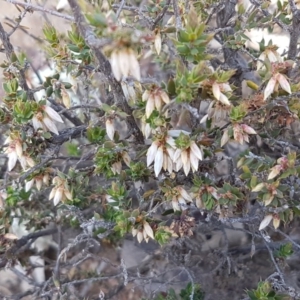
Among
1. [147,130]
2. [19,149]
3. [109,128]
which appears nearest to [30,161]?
[19,149]

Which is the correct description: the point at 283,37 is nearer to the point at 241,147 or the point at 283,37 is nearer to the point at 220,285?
the point at 241,147

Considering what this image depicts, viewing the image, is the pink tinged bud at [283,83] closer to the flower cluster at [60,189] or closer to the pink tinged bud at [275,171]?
the pink tinged bud at [275,171]

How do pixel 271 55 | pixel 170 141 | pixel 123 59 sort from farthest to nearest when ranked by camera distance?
1. pixel 271 55
2. pixel 170 141
3. pixel 123 59

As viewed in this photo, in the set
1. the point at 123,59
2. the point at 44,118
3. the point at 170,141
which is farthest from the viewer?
the point at 44,118

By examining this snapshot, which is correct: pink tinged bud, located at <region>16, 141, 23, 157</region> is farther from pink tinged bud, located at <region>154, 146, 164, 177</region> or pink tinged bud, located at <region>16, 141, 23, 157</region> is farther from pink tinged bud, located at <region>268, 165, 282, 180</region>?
pink tinged bud, located at <region>268, 165, 282, 180</region>

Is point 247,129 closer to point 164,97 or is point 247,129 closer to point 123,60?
point 164,97

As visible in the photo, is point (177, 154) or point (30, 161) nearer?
point (177, 154)

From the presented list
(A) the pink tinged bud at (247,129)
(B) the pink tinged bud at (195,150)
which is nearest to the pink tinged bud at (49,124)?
(B) the pink tinged bud at (195,150)

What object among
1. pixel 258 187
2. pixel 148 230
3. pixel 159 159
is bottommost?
pixel 148 230

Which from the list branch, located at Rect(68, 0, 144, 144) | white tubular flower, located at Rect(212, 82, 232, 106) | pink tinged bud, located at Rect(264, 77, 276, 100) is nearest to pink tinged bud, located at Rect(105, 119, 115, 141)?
branch, located at Rect(68, 0, 144, 144)
